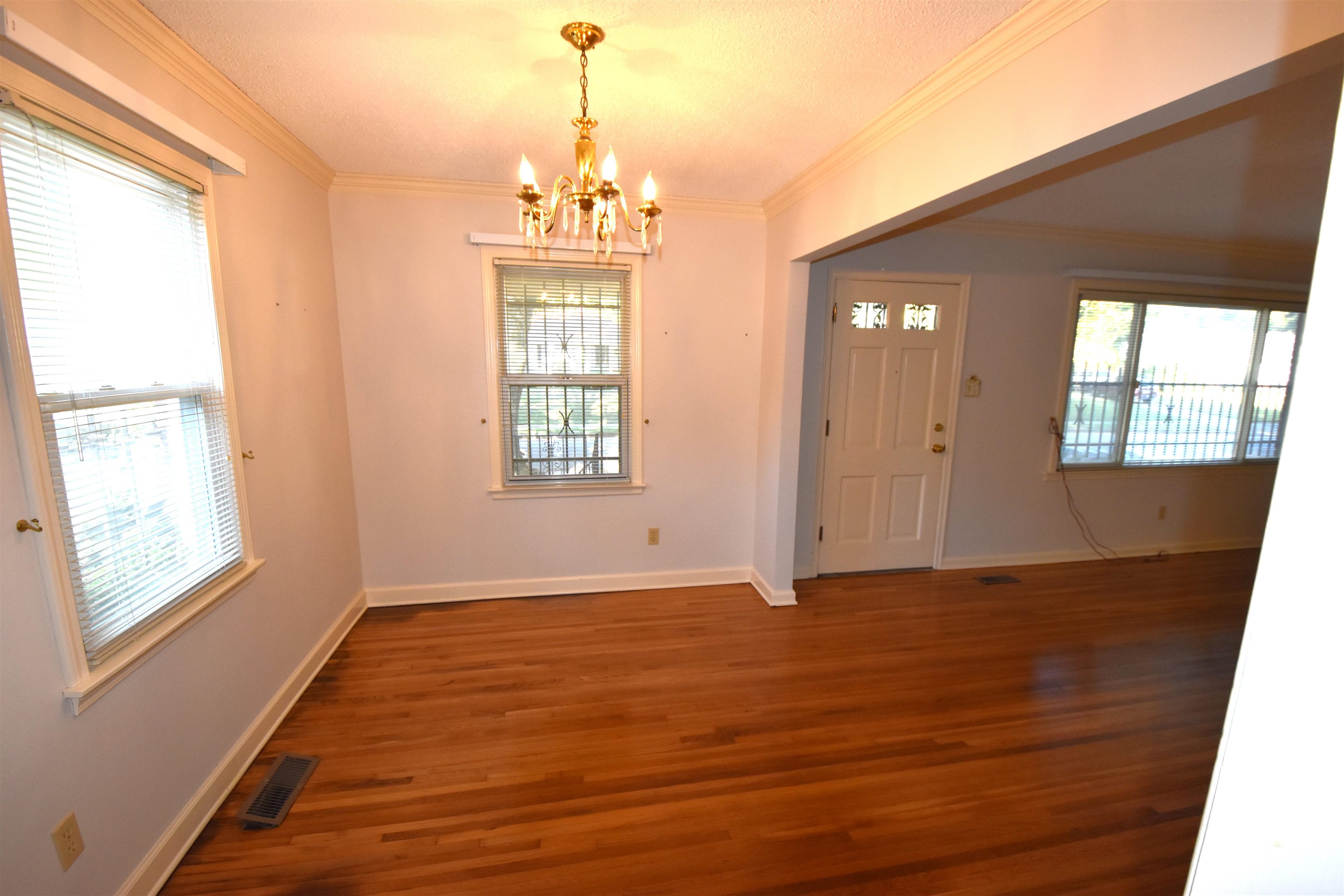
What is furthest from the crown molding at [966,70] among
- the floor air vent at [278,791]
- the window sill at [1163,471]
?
the floor air vent at [278,791]

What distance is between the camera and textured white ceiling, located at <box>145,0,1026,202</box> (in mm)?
1561

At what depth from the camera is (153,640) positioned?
1604 mm

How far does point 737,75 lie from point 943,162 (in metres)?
0.76

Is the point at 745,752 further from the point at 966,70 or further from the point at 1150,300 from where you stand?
the point at 1150,300

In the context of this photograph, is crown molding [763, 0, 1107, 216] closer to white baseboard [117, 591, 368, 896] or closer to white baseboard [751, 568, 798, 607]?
white baseboard [751, 568, 798, 607]

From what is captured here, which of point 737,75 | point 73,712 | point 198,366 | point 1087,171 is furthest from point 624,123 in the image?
point 73,712

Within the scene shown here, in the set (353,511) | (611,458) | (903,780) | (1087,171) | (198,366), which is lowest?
(903,780)

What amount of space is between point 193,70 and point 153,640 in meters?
1.83

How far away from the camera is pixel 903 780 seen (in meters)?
2.06

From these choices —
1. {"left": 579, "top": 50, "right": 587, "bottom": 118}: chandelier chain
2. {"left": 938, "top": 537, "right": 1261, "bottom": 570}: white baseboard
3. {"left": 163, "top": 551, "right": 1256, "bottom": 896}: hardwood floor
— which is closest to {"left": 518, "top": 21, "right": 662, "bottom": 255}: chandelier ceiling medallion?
A: {"left": 579, "top": 50, "right": 587, "bottom": 118}: chandelier chain

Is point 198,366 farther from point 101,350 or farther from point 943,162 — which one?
point 943,162

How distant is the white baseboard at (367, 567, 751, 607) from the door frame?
0.75 m

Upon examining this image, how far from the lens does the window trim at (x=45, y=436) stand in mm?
1201

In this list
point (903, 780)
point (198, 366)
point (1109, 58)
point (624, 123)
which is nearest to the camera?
point (1109, 58)
